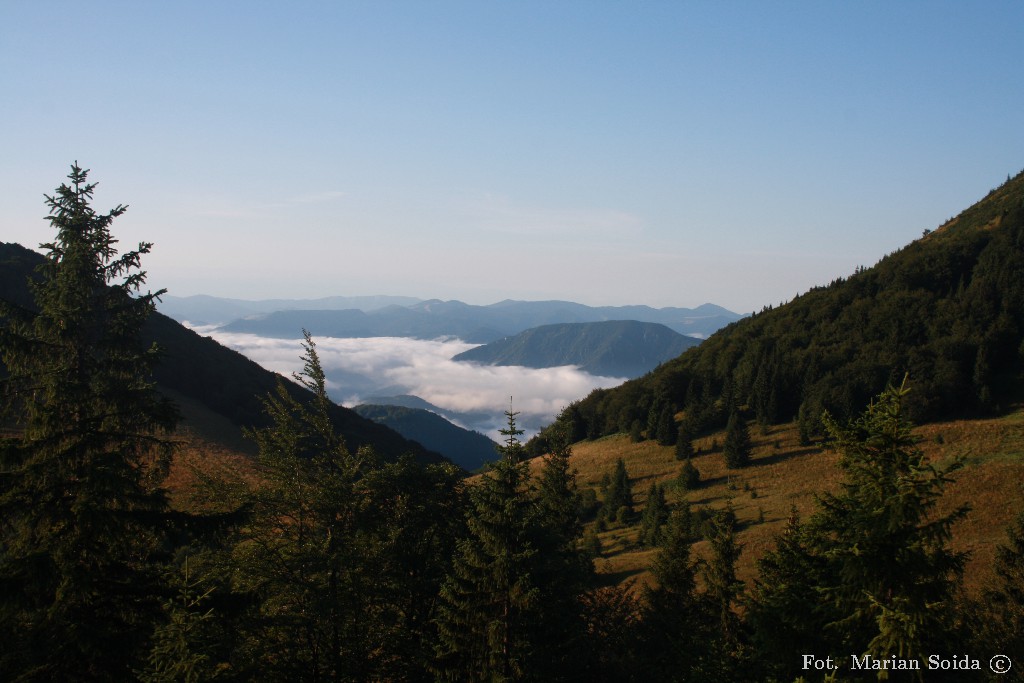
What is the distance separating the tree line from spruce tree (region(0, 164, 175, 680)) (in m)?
0.03

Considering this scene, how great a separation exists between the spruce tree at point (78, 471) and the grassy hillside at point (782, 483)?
17.7 meters

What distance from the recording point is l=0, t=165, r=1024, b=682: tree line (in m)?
8.29

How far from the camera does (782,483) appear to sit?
132 ft

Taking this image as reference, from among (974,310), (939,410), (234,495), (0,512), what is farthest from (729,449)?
(0,512)

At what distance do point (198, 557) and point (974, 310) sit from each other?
2759 inches

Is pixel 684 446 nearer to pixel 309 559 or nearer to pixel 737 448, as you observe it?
pixel 737 448

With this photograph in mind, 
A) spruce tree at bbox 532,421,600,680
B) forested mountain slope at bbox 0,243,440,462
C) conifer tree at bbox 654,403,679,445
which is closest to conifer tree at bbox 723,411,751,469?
conifer tree at bbox 654,403,679,445

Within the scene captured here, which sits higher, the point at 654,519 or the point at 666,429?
the point at 666,429

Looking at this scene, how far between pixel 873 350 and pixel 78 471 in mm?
66621

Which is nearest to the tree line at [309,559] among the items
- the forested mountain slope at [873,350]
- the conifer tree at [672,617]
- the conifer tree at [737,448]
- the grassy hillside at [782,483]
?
the conifer tree at [672,617]

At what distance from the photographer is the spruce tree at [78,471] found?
8.32 meters

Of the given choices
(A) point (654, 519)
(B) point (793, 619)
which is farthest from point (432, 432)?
(B) point (793, 619)

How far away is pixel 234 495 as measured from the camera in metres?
11.2

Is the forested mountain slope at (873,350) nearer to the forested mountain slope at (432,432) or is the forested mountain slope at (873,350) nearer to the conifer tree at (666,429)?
the conifer tree at (666,429)
